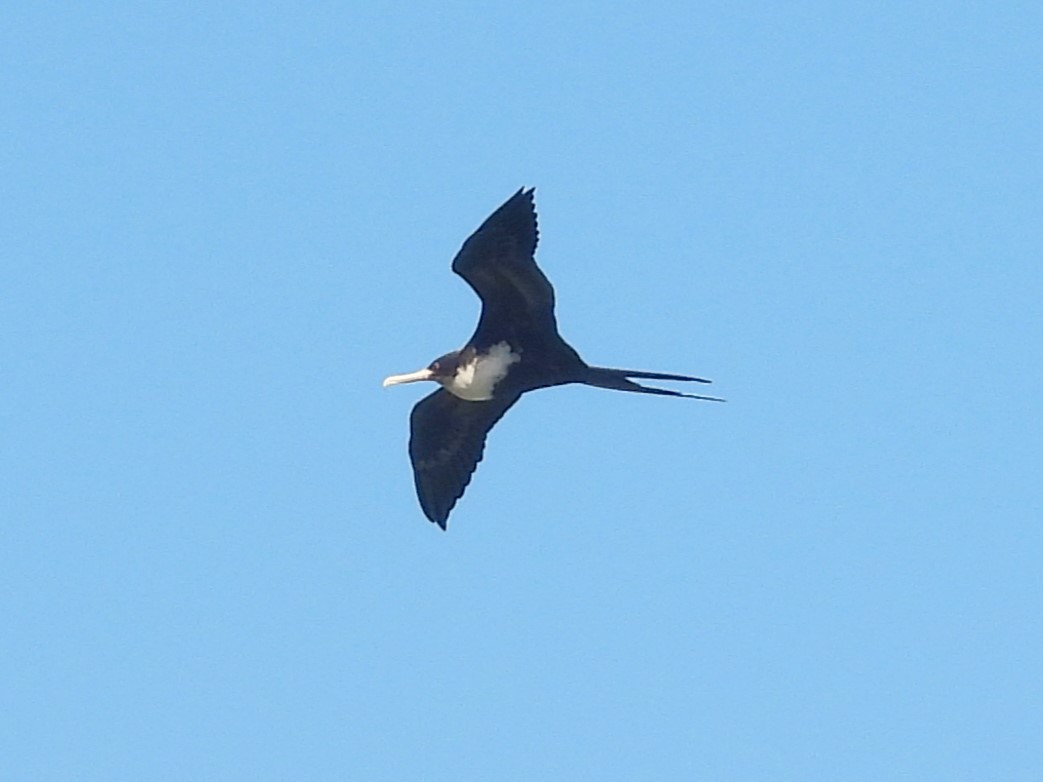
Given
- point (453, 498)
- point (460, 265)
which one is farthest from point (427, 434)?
point (460, 265)

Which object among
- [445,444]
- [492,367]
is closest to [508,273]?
[492,367]

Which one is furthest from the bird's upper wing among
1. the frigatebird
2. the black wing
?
the black wing

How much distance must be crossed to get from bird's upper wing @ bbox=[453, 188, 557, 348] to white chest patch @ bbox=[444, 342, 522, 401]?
60 mm

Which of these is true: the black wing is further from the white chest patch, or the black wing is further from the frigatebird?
the white chest patch

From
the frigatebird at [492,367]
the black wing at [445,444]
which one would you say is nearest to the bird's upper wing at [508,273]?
the frigatebird at [492,367]

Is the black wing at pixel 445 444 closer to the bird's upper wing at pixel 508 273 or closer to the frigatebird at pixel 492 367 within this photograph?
the frigatebird at pixel 492 367

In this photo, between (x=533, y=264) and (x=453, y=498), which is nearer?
(x=533, y=264)

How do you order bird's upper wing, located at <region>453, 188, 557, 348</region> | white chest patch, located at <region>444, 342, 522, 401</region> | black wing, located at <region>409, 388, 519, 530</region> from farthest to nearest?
black wing, located at <region>409, 388, 519, 530</region>
white chest patch, located at <region>444, 342, 522, 401</region>
bird's upper wing, located at <region>453, 188, 557, 348</region>

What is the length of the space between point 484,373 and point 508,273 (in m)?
0.61

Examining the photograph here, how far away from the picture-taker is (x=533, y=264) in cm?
1190

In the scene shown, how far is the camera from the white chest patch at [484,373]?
12289mm

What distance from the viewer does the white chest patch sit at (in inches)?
484

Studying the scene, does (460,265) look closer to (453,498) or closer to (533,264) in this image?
(533,264)

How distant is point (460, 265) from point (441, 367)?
747mm
